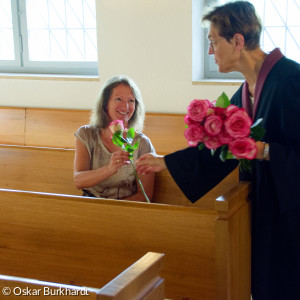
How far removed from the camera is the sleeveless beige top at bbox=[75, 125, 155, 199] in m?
3.86

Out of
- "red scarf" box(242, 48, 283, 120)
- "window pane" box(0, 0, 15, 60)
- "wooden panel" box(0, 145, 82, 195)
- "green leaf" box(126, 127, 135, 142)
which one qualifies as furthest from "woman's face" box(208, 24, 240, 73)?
"window pane" box(0, 0, 15, 60)

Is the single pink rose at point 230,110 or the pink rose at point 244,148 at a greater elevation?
the single pink rose at point 230,110

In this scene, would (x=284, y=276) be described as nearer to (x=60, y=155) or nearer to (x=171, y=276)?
(x=171, y=276)

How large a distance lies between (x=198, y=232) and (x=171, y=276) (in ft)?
1.00

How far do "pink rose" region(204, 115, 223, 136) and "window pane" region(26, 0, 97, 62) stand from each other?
12.4 ft

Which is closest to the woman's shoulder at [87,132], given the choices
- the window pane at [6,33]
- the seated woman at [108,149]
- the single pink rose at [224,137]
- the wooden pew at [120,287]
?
the seated woman at [108,149]

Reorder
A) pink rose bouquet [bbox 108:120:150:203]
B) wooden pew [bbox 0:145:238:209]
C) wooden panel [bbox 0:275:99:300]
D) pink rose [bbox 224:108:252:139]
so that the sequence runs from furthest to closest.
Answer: wooden pew [bbox 0:145:238:209] < pink rose bouquet [bbox 108:120:150:203] < pink rose [bbox 224:108:252:139] < wooden panel [bbox 0:275:99:300]

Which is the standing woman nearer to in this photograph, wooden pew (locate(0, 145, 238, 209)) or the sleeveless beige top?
the sleeveless beige top

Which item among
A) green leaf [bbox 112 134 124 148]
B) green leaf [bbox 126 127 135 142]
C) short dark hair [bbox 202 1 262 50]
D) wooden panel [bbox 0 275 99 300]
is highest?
short dark hair [bbox 202 1 262 50]

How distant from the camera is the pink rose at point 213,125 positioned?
2.56 m

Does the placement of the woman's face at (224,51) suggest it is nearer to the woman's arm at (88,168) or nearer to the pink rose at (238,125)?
the pink rose at (238,125)

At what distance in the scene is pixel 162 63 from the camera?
5.45 m

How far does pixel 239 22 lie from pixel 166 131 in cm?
256

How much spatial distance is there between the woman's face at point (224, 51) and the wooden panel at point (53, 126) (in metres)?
2.94
